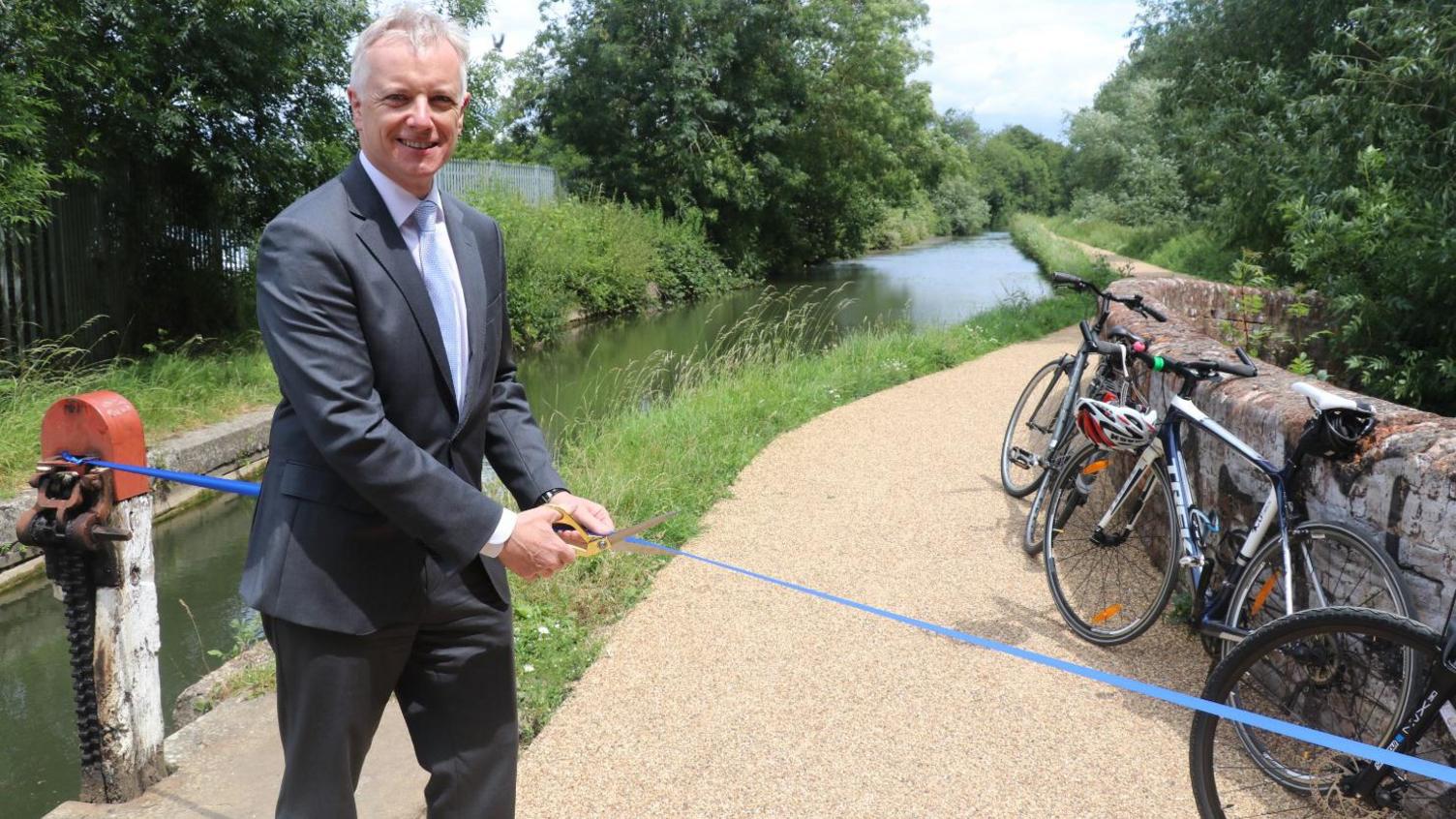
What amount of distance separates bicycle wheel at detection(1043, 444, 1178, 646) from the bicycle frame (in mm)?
31

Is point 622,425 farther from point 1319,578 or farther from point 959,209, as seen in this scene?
point 959,209

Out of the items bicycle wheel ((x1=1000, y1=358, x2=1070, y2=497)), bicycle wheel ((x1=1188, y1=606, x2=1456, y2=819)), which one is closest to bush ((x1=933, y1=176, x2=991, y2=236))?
bicycle wheel ((x1=1000, y1=358, x2=1070, y2=497))

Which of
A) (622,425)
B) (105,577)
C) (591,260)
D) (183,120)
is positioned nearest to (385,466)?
(105,577)

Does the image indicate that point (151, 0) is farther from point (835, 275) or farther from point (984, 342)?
point (835, 275)

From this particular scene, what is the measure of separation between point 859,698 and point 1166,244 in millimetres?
33225

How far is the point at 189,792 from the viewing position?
3.36 m

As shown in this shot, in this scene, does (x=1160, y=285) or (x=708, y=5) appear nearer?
(x=1160, y=285)

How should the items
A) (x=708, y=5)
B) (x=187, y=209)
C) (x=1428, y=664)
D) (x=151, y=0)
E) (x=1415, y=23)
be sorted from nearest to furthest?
(x=1428, y=664) → (x=1415, y=23) → (x=151, y=0) → (x=187, y=209) → (x=708, y=5)

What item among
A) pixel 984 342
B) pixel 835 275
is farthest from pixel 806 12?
pixel 984 342

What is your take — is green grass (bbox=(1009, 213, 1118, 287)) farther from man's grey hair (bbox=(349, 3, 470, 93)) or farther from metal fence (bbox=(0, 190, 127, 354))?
man's grey hair (bbox=(349, 3, 470, 93))

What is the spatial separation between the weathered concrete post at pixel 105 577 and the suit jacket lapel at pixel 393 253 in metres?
1.47

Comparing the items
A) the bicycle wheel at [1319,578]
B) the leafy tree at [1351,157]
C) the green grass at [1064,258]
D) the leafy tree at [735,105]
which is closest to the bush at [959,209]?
the green grass at [1064,258]

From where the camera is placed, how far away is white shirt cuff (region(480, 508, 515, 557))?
207 cm

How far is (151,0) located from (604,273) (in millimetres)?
12617
